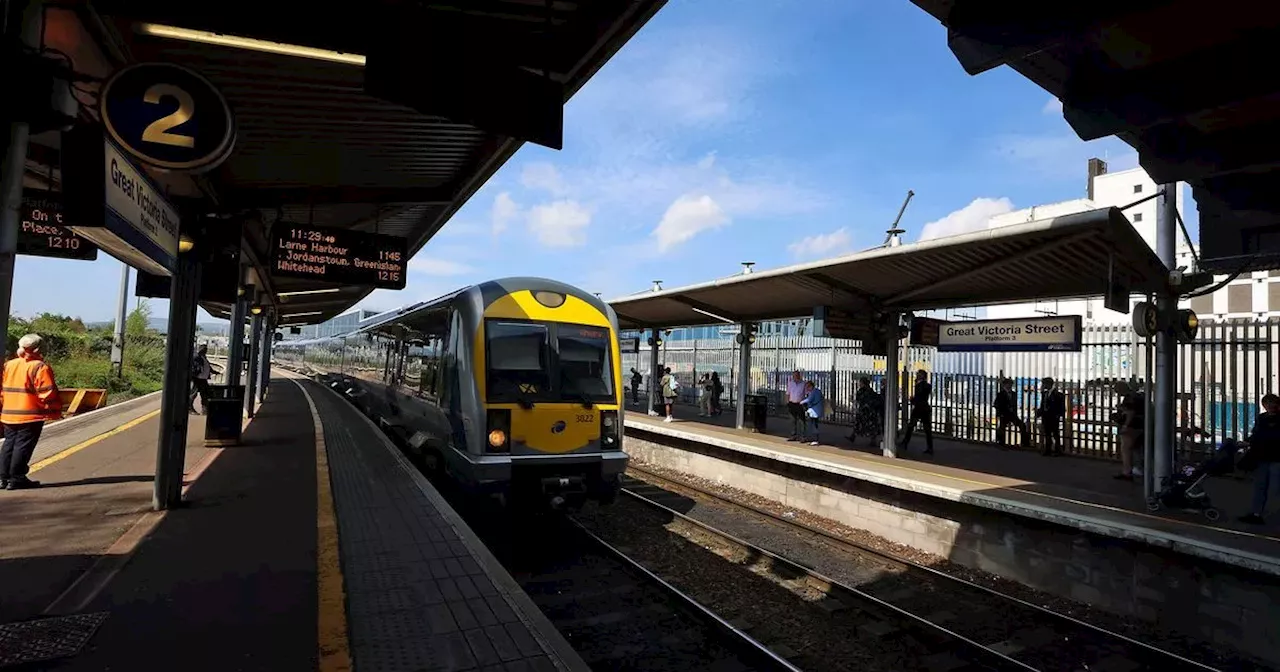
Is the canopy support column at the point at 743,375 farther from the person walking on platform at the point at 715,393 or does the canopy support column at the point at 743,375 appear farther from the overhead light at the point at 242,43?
the overhead light at the point at 242,43

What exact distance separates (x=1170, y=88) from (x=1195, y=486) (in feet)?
15.0

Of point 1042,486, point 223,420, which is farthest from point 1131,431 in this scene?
point 223,420

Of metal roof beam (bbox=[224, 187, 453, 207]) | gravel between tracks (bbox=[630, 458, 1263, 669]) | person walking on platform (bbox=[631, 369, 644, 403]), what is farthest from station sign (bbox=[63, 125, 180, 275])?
person walking on platform (bbox=[631, 369, 644, 403])

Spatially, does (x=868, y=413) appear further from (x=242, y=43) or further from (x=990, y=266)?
(x=242, y=43)

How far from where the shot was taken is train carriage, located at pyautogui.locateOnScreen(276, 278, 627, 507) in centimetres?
721

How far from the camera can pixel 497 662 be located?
11.7 ft

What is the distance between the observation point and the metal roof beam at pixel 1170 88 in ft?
16.1

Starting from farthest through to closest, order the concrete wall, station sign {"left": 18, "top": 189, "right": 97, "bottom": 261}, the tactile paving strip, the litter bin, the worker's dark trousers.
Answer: the litter bin → station sign {"left": 18, "top": 189, "right": 97, "bottom": 261} → the worker's dark trousers → the concrete wall → the tactile paving strip

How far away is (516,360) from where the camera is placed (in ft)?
24.9

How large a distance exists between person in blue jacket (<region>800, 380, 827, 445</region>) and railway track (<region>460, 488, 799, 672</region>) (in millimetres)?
5871

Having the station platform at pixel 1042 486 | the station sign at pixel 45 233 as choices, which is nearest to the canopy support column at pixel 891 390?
the station platform at pixel 1042 486

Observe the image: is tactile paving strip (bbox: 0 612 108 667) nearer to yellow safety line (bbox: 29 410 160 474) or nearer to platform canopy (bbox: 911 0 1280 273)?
yellow safety line (bbox: 29 410 160 474)

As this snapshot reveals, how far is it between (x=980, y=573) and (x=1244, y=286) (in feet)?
147

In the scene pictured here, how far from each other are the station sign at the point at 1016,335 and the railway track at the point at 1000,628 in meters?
4.32
